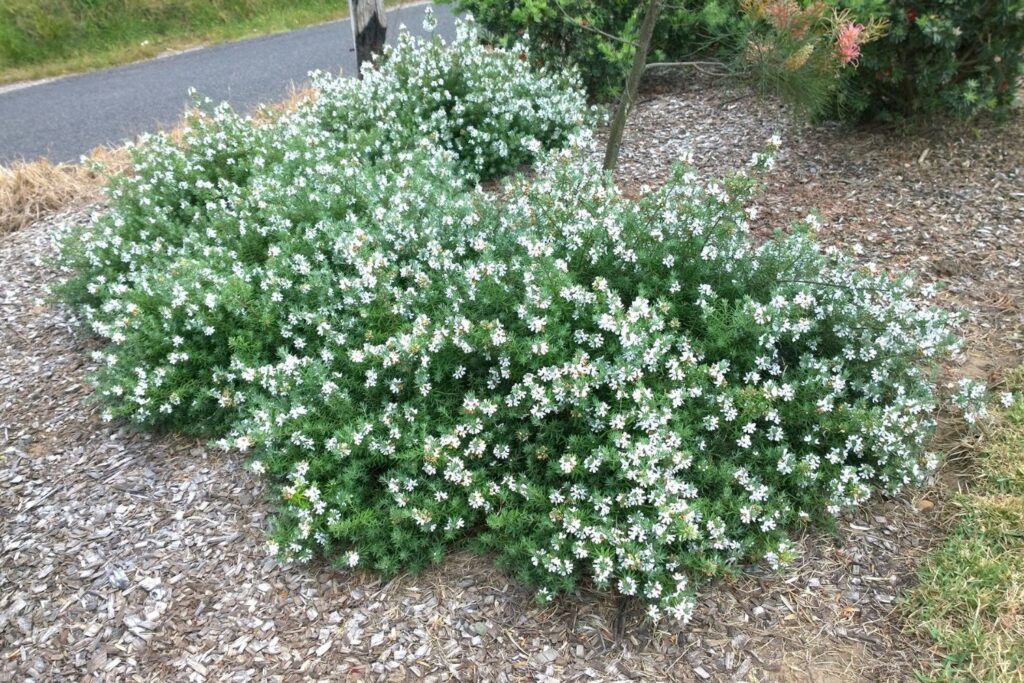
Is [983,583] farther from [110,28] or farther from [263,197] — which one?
[110,28]

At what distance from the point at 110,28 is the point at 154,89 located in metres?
3.44

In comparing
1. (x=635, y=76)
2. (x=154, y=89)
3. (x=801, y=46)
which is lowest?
(x=154, y=89)

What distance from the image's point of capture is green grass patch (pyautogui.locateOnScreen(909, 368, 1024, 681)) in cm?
240

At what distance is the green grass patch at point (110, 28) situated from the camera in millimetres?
12062

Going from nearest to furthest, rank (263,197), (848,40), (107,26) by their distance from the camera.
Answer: (848,40) < (263,197) < (107,26)

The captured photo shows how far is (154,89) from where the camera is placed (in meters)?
10.6

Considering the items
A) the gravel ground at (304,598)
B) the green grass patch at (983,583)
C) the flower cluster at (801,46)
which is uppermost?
the flower cluster at (801,46)

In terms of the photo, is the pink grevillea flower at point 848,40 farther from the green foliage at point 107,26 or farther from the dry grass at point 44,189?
the green foliage at point 107,26

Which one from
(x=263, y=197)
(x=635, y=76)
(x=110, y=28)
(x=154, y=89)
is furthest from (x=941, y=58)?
(x=110, y=28)

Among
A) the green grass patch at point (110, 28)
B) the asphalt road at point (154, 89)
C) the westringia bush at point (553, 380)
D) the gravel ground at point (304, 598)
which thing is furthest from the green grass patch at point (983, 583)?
the green grass patch at point (110, 28)

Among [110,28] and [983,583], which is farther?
[110,28]

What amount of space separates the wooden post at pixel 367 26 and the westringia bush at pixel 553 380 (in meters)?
3.29

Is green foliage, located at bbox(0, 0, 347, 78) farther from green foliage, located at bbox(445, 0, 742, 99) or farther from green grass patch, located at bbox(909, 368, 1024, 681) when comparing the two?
green grass patch, located at bbox(909, 368, 1024, 681)

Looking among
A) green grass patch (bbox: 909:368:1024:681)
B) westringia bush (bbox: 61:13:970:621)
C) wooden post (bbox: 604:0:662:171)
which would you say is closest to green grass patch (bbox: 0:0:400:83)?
westringia bush (bbox: 61:13:970:621)
